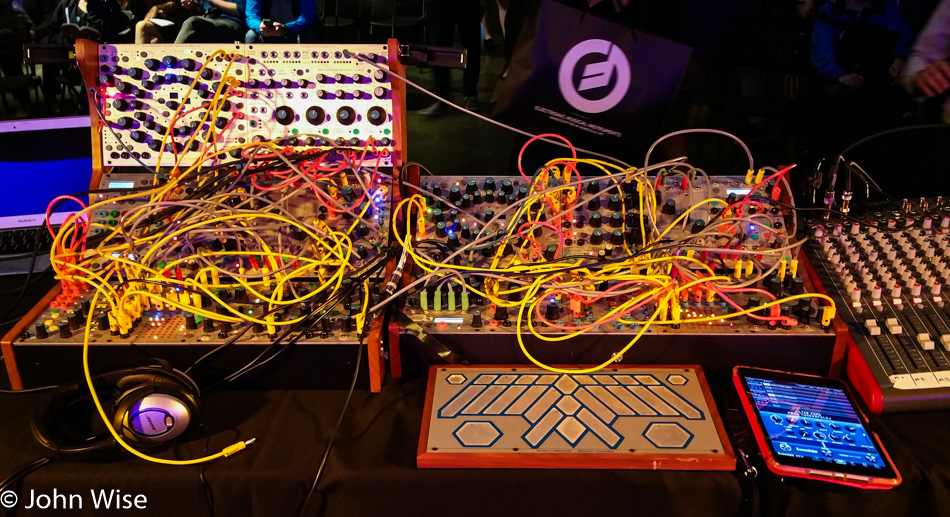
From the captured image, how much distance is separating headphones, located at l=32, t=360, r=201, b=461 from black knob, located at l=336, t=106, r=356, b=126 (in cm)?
72

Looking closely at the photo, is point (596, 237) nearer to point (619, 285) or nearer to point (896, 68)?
point (619, 285)

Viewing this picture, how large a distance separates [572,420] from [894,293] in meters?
0.71

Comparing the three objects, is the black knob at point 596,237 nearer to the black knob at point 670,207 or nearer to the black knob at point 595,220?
the black knob at point 595,220

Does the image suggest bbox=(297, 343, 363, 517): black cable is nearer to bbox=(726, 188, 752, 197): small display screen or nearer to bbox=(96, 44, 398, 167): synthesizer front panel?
bbox=(96, 44, 398, 167): synthesizer front panel

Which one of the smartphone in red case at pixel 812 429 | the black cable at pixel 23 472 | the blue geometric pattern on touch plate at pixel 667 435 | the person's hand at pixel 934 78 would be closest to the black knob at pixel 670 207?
the smartphone in red case at pixel 812 429

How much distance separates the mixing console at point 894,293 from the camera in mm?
1092

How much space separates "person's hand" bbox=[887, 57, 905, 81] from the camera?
8.63 ft

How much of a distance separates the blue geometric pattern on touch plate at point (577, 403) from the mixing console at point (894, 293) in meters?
0.34

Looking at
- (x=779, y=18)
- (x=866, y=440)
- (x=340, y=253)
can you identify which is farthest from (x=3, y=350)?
(x=779, y=18)

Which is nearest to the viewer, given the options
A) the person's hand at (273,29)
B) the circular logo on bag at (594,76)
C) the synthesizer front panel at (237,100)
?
the synthesizer front panel at (237,100)

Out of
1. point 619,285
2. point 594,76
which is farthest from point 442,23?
point 619,285

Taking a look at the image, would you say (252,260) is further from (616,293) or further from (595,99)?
(595,99)

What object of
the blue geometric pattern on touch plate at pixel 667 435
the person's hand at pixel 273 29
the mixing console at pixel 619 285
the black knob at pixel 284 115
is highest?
the person's hand at pixel 273 29

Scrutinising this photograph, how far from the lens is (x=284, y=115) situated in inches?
59.4
